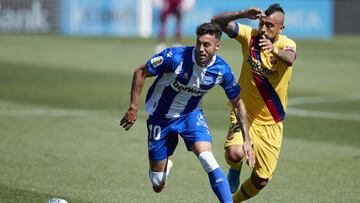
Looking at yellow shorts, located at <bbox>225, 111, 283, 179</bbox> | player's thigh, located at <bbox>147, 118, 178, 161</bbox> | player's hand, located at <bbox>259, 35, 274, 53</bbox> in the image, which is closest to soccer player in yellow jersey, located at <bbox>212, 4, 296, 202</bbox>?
yellow shorts, located at <bbox>225, 111, 283, 179</bbox>

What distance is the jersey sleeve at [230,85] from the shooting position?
9.60 meters

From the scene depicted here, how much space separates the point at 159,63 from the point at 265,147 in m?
1.76

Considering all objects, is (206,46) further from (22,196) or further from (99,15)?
(99,15)

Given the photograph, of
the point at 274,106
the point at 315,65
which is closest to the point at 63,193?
the point at 274,106

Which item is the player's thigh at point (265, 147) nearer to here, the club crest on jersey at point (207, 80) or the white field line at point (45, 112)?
the club crest on jersey at point (207, 80)

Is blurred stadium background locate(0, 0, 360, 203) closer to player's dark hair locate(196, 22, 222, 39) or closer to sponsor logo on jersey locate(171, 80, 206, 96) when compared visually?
sponsor logo on jersey locate(171, 80, 206, 96)

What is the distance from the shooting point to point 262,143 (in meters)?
10.4

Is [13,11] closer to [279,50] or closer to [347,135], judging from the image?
[347,135]

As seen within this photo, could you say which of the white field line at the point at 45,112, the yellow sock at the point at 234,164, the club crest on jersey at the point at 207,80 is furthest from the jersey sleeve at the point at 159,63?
the white field line at the point at 45,112

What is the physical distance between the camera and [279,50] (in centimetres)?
1008

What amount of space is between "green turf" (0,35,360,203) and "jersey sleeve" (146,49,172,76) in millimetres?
1947

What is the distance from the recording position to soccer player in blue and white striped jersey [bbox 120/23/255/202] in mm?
9344

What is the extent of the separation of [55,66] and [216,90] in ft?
21.2

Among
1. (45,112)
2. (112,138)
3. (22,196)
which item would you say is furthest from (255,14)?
(45,112)
